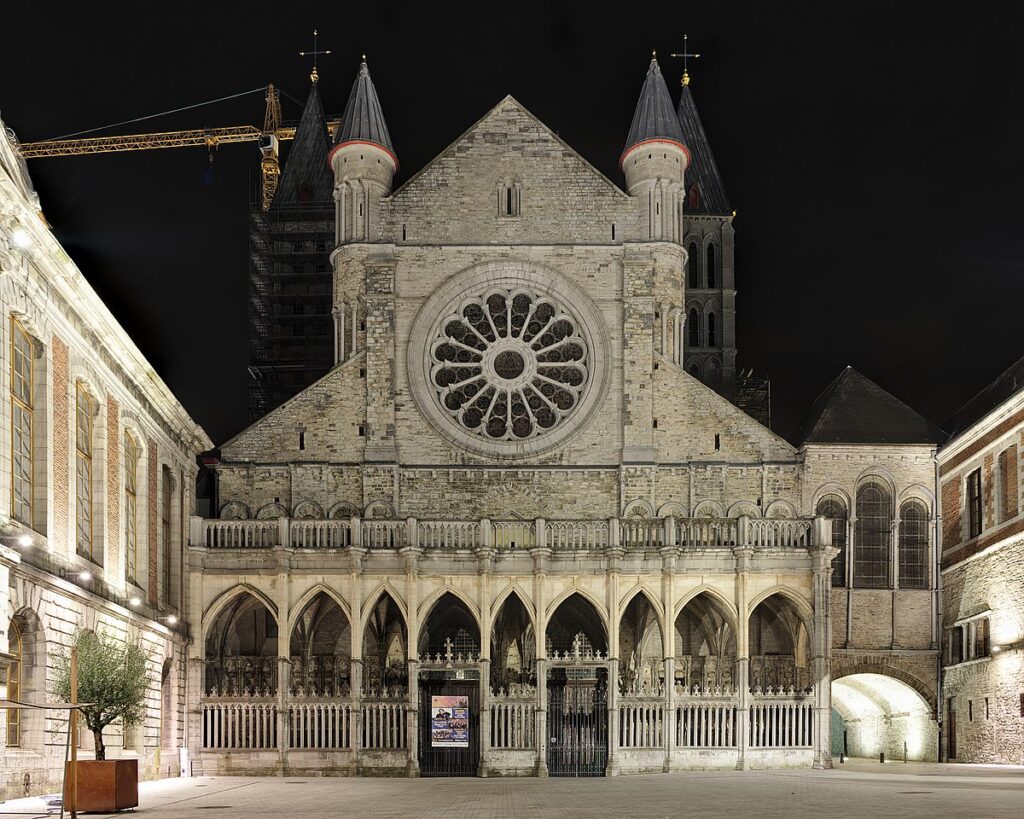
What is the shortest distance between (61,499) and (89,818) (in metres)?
8.35

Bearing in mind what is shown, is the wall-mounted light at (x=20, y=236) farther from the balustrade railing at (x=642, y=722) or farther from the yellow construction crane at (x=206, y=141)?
the yellow construction crane at (x=206, y=141)

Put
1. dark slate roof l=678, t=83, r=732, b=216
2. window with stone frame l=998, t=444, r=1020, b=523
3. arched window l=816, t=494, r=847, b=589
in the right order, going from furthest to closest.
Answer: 1. dark slate roof l=678, t=83, r=732, b=216
2. arched window l=816, t=494, r=847, b=589
3. window with stone frame l=998, t=444, r=1020, b=523

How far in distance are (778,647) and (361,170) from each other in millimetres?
19052

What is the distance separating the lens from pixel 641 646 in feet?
138

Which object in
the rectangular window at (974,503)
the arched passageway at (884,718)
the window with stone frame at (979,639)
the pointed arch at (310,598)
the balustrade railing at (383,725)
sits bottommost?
the arched passageway at (884,718)

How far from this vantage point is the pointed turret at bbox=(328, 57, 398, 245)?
44.0 metres

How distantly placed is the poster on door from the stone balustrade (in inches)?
158

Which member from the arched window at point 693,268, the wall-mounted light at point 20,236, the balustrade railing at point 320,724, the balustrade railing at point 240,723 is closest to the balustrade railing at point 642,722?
the balustrade railing at point 320,724

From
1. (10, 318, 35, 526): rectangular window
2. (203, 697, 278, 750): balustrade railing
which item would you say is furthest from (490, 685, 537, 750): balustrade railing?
(10, 318, 35, 526): rectangular window

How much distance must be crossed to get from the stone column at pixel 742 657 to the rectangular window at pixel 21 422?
62.9 feet

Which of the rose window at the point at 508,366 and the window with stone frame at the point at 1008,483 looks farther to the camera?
the rose window at the point at 508,366

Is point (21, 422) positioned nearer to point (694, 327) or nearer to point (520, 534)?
point (520, 534)

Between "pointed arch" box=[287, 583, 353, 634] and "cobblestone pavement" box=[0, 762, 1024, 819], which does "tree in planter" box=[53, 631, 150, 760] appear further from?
"pointed arch" box=[287, 583, 353, 634]

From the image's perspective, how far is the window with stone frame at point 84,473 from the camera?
95.9 feet
